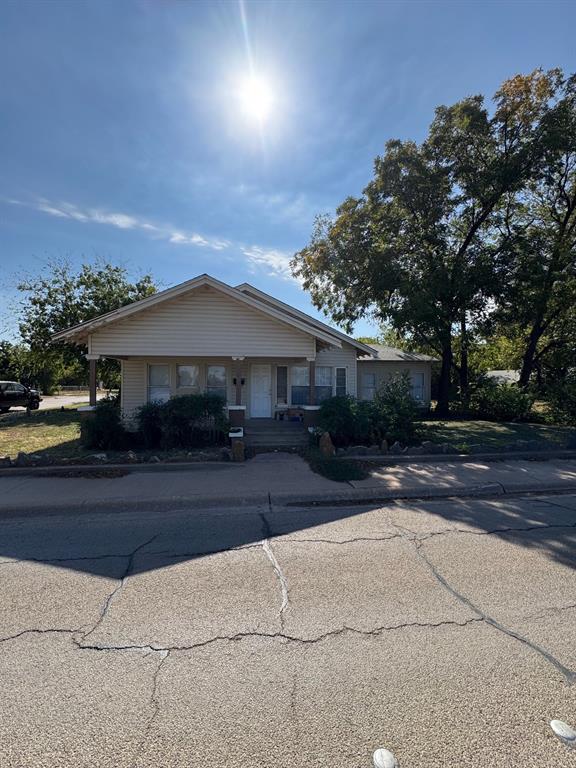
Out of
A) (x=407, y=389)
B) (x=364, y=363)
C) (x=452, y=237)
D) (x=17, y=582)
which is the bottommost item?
(x=17, y=582)

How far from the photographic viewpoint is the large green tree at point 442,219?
15039 mm

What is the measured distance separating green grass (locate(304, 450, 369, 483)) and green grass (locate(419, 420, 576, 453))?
3166mm

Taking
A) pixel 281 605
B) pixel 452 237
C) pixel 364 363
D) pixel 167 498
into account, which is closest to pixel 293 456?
pixel 167 498

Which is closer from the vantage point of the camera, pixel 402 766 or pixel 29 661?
pixel 402 766

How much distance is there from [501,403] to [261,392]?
11284 mm

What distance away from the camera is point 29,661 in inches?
102

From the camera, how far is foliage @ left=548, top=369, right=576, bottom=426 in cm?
1329

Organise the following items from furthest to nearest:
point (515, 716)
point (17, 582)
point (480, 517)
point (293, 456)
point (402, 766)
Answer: point (293, 456)
point (480, 517)
point (17, 582)
point (515, 716)
point (402, 766)

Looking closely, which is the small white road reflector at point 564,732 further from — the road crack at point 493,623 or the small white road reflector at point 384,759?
the small white road reflector at point 384,759

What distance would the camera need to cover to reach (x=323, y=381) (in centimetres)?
1647

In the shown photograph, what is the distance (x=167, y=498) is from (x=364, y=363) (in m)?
15.6

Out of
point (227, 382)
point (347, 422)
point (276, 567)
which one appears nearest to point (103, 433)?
point (227, 382)

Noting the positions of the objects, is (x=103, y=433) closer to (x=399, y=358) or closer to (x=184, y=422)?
(x=184, y=422)

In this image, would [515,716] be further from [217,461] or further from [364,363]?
[364,363]
